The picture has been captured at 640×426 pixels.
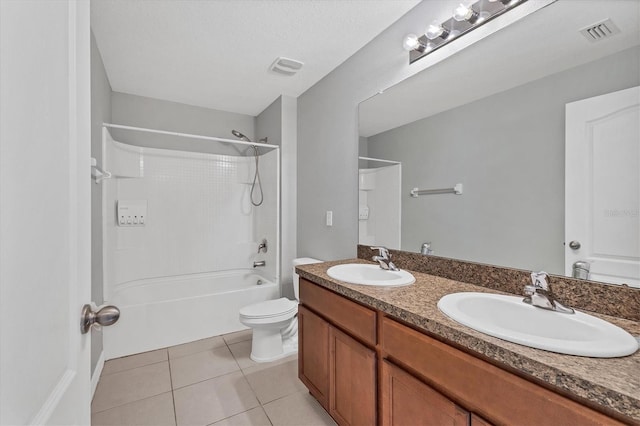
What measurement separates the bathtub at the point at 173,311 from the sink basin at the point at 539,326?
223 cm

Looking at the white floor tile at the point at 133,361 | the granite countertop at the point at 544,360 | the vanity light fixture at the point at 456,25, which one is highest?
the vanity light fixture at the point at 456,25

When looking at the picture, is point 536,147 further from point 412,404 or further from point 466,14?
point 412,404

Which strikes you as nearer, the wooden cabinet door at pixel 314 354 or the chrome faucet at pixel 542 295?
the chrome faucet at pixel 542 295

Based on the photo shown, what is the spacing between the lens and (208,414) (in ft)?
5.53

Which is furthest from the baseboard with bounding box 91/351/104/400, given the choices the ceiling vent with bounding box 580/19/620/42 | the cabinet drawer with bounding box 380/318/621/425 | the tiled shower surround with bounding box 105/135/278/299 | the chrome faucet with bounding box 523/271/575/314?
Answer: the ceiling vent with bounding box 580/19/620/42

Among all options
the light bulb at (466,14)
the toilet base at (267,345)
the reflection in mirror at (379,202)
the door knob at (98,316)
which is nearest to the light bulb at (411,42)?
the light bulb at (466,14)

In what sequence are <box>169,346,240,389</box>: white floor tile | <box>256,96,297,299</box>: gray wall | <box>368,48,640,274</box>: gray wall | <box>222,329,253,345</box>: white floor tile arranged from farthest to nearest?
<box>256,96,297,299</box>: gray wall, <box>222,329,253,345</box>: white floor tile, <box>169,346,240,389</box>: white floor tile, <box>368,48,640,274</box>: gray wall

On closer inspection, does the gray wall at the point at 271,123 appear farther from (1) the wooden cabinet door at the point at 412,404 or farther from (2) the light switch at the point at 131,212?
(1) the wooden cabinet door at the point at 412,404

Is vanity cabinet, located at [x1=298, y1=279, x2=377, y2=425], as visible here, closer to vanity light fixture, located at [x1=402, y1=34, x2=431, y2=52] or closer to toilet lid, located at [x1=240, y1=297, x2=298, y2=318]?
toilet lid, located at [x1=240, y1=297, x2=298, y2=318]

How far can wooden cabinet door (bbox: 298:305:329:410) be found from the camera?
1.56 m

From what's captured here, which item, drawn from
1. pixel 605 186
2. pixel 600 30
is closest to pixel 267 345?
pixel 605 186

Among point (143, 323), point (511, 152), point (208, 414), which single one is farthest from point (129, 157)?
point (511, 152)

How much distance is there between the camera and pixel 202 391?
190 centimetres

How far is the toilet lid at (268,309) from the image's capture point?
2.21 metres
